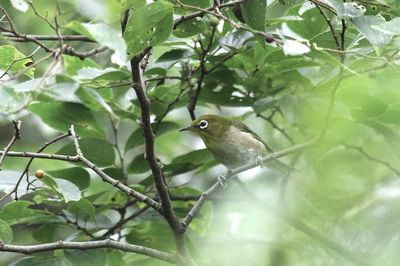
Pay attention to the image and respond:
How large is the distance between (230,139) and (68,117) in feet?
4.59

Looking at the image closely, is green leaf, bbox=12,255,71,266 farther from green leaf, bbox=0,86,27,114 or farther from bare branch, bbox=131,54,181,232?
green leaf, bbox=0,86,27,114

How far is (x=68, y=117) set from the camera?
12.1 ft

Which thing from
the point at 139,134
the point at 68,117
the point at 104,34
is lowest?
the point at 104,34

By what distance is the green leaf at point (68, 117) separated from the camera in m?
3.61

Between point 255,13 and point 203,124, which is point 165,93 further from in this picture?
point 203,124

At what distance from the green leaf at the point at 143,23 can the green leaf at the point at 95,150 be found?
1.24 meters

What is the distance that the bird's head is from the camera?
4695 millimetres

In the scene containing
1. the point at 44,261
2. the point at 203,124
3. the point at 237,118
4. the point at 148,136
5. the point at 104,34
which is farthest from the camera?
the point at 203,124

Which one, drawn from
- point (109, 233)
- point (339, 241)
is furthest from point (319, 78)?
point (339, 241)

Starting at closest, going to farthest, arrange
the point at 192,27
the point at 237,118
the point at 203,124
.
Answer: the point at 192,27 → the point at 237,118 → the point at 203,124

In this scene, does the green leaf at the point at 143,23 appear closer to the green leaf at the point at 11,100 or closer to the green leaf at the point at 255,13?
the green leaf at the point at 255,13

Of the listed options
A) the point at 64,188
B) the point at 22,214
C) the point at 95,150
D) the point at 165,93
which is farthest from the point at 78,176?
the point at 64,188

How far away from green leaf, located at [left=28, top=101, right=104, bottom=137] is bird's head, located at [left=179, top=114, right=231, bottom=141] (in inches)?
40.8

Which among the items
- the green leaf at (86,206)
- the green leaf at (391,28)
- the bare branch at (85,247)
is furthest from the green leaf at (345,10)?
the green leaf at (86,206)
